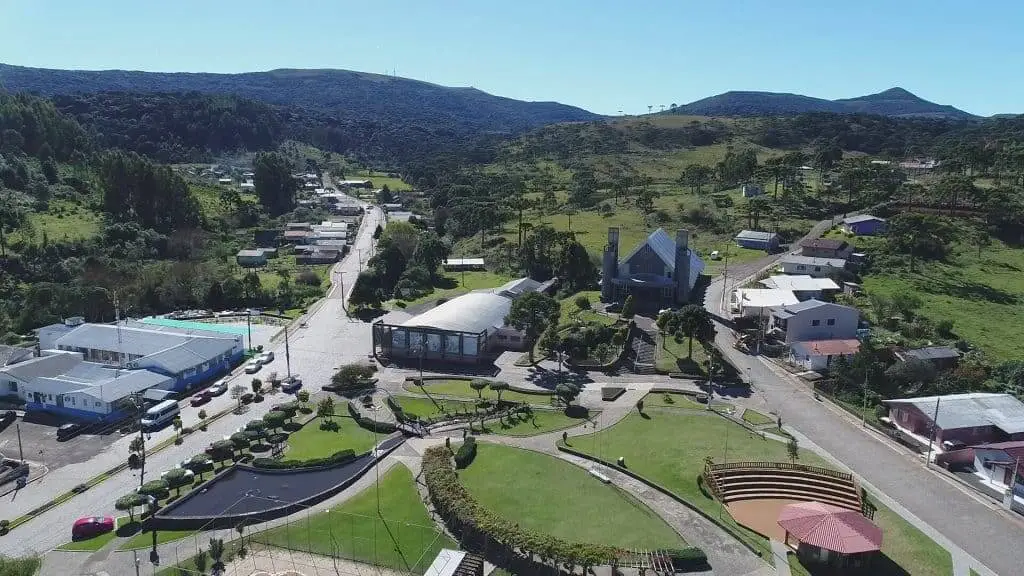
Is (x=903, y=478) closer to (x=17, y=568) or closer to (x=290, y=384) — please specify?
(x=17, y=568)

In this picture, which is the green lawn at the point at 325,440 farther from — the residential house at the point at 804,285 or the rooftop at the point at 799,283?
the rooftop at the point at 799,283

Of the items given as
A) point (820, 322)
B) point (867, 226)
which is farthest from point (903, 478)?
point (867, 226)

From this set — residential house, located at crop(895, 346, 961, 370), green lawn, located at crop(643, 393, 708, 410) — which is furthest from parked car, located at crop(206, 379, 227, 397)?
residential house, located at crop(895, 346, 961, 370)

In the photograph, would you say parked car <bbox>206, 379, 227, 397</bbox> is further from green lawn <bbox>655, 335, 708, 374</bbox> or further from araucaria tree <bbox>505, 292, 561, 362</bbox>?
green lawn <bbox>655, 335, 708, 374</bbox>

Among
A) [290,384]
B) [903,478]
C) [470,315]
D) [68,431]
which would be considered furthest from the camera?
[470,315]

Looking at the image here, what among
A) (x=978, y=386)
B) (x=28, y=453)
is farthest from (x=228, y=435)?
(x=978, y=386)

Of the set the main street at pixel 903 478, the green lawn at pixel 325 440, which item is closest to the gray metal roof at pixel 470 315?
the green lawn at pixel 325 440

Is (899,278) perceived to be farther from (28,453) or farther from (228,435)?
(28,453)
